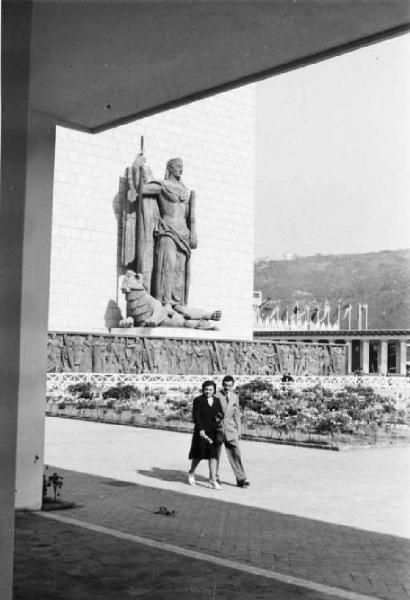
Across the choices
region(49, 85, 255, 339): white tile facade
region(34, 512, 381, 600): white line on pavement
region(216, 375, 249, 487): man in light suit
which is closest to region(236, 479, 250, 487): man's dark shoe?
region(216, 375, 249, 487): man in light suit

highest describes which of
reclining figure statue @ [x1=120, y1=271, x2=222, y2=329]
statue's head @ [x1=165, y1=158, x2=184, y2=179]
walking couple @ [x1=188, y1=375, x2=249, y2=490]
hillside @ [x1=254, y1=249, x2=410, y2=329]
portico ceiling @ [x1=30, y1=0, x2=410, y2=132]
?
hillside @ [x1=254, y1=249, x2=410, y2=329]

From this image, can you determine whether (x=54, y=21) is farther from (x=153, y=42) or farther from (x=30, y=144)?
(x=30, y=144)

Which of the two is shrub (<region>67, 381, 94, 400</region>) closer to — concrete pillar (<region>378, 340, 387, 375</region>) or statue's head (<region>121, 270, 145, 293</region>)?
statue's head (<region>121, 270, 145, 293</region>)

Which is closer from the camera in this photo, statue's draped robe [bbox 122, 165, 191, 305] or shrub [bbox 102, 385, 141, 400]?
shrub [bbox 102, 385, 141, 400]

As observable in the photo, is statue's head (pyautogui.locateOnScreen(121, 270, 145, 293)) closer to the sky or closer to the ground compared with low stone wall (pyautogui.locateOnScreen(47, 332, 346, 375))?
closer to the sky

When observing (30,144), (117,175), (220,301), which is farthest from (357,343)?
(30,144)

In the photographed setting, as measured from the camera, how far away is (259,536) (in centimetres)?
689

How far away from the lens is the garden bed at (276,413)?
49.8 feet

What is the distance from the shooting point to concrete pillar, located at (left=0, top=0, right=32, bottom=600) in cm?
343

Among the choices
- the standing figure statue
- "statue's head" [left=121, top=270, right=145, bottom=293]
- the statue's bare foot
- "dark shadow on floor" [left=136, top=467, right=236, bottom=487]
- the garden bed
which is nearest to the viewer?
"dark shadow on floor" [left=136, top=467, right=236, bottom=487]

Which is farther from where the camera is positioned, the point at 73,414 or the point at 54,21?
the point at 73,414

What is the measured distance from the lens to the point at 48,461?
37.7 feet

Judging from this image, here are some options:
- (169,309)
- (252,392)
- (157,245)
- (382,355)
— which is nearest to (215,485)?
(252,392)

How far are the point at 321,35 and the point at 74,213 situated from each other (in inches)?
969
